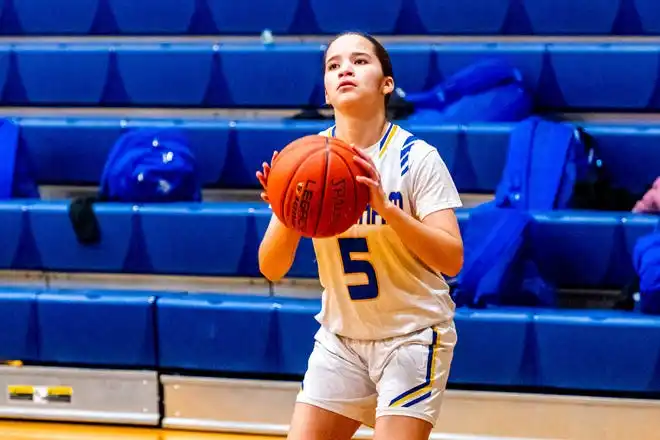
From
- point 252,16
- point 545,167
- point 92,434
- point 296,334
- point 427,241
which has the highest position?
→ point 252,16

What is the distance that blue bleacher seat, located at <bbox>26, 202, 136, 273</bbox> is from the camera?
2910 mm

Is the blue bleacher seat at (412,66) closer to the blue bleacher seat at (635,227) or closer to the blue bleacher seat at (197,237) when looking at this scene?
the blue bleacher seat at (197,237)

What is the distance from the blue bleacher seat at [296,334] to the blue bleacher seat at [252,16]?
145 cm

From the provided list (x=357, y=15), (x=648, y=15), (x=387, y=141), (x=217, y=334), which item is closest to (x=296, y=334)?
(x=217, y=334)

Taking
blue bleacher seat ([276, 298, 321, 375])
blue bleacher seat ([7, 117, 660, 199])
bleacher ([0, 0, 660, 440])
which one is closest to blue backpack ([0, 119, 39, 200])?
blue bleacher seat ([7, 117, 660, 199])

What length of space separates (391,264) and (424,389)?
0.22 m

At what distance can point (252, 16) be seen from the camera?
12.1 feet

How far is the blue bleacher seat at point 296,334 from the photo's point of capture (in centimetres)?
262

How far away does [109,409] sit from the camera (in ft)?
8.84

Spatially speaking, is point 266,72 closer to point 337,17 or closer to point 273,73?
point 273,73

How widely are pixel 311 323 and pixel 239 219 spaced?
0.44m

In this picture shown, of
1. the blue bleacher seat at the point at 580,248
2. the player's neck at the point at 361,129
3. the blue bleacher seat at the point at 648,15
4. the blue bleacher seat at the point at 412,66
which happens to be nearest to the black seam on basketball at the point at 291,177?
the player's neck at the point at 361,129

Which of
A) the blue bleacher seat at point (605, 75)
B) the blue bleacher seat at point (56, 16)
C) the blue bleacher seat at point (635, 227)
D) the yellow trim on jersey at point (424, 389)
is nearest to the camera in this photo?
the yellow trim on jersey at point (424, 389)

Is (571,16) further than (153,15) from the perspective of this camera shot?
No
